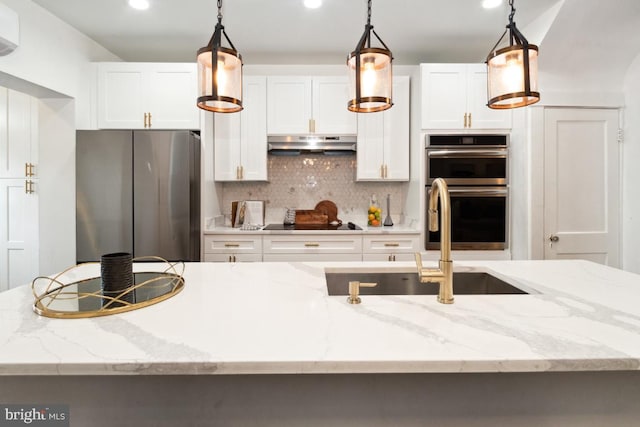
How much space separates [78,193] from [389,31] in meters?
3.10

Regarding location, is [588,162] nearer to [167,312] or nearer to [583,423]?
[583,423]

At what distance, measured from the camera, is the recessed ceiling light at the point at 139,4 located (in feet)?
7.94

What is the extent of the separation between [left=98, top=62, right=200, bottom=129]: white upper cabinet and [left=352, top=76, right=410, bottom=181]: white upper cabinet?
164 cm

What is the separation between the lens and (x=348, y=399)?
0.85 meters

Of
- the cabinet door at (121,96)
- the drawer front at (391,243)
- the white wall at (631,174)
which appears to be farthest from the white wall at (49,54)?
the white wall at (631,174)

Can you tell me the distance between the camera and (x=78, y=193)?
2.77m

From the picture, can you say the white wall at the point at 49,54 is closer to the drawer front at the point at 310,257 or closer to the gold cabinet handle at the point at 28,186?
the gold cabinet handle at the point at 28,186

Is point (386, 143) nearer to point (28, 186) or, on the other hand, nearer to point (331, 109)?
point (331, 109)

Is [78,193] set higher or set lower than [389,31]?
lower

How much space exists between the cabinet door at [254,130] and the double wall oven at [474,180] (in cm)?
161

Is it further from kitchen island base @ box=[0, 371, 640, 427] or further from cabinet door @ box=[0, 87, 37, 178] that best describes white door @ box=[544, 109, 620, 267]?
cabinet door @ box=[0, 87, 37, 178]

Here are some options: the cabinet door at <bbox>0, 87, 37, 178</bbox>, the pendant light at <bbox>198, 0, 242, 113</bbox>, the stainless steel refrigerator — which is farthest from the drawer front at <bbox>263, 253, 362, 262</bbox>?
the cabinet door at <bbox>0, 87, 37, 178</bbox>

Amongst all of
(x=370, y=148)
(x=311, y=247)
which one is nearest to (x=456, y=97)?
(x=370, y=148)

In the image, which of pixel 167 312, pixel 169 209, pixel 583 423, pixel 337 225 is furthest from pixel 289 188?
pixel 583 423
